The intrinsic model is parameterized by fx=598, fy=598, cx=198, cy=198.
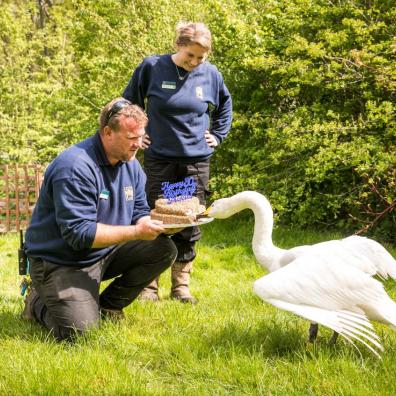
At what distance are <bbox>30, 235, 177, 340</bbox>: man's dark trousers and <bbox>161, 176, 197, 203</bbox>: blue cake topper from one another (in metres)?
0.42

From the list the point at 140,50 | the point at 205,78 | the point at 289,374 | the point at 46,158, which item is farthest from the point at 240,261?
the point at 46,158

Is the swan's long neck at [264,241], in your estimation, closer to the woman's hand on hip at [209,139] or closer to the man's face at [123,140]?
the man's face at [123,140]

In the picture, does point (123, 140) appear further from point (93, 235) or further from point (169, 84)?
point (169, 84)

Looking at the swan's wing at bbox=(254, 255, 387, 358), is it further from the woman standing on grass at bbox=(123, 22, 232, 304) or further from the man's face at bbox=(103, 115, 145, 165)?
the woman standing on grass at bbox=(123, 22, 232, 304)

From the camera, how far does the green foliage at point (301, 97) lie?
6.89m

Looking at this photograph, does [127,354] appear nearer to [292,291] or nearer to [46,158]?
[292,291]

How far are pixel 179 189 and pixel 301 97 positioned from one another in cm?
393

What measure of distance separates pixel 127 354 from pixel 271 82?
17.9 feet

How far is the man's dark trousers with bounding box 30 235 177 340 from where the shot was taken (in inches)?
167

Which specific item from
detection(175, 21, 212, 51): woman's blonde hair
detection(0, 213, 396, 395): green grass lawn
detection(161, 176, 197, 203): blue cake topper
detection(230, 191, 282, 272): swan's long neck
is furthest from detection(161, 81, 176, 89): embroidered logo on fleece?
detection(0, 213, 396, 395): green grass lawn

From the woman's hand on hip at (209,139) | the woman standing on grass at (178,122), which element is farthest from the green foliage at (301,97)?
the woman standing on grass at (178,122)

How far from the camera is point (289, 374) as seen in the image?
3.51 meters

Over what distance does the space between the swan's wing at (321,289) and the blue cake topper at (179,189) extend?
1.46 m

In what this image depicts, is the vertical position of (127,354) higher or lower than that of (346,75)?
lower
